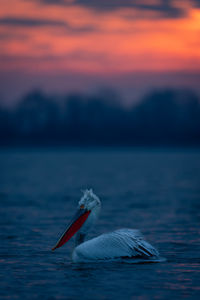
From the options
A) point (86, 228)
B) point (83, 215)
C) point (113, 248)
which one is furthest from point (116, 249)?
point (83, 215)

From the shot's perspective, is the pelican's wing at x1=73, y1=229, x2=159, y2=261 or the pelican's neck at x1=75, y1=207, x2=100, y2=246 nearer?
the pelican's wing at x1=73, y1=229, x2=159, y2=261

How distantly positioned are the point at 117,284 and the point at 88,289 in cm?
35

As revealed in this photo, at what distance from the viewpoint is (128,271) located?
7.14m

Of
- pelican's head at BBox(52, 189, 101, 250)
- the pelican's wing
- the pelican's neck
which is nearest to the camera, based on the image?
the pelican's wing

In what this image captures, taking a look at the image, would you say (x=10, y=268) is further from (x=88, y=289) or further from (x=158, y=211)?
(x=158, y=211)

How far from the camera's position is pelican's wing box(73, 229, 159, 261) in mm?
7449

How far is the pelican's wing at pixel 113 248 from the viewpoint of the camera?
24.4 ft

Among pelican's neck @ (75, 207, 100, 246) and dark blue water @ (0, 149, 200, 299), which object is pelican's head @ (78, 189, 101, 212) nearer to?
pelican's neck @ (75, 207, 100, 246)

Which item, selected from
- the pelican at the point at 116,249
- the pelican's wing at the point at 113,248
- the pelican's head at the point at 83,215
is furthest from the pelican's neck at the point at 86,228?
the pelican's wing at the point at 113,248

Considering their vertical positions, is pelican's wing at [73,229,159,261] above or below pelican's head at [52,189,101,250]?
below

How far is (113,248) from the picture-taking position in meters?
7.46

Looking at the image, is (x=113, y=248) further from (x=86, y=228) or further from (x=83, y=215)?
(x=83, y=215)

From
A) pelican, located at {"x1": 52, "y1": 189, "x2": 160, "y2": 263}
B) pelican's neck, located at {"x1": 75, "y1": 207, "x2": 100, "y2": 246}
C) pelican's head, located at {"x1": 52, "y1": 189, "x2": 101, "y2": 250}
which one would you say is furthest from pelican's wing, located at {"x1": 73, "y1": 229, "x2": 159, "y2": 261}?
pelican's head, located at {"x1": 52, "y1": 189, "x2": 101, "y2": 250}

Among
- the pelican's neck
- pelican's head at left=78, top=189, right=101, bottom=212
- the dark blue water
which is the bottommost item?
the dark blue water
